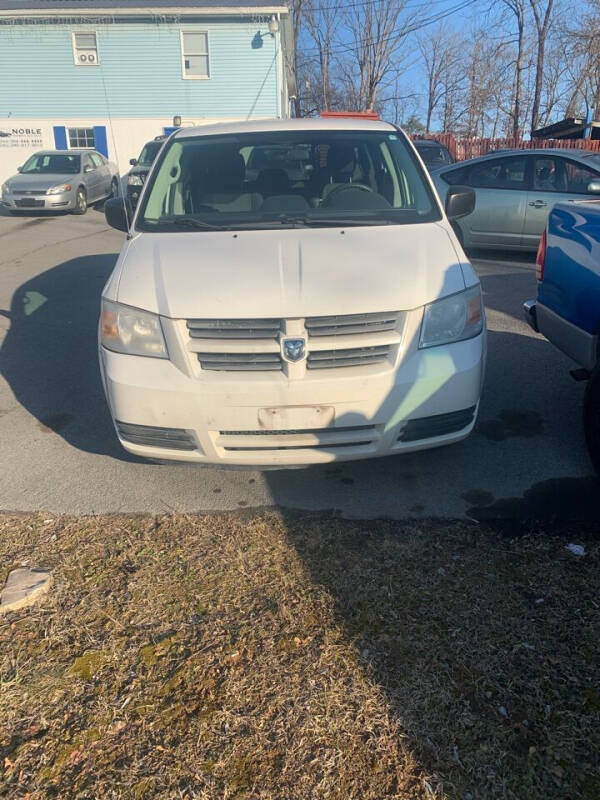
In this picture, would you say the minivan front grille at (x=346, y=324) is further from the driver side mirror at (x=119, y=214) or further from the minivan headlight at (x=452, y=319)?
the driver side mirror at (x=119, y=214)

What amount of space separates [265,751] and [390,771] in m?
0.38

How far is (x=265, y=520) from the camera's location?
3170 millimetres

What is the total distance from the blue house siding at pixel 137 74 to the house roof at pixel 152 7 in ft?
1.30

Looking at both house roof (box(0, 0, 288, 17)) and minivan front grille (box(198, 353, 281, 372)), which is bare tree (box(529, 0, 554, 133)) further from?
minivan front grille (box(198, 353, 281, 372))

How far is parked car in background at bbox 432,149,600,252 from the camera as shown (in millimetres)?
8758

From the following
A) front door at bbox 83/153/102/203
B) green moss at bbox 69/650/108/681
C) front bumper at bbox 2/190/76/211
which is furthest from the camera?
front door at bbox 83/153/102/203

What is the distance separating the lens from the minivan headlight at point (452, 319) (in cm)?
306

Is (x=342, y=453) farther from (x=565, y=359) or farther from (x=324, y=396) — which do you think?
(x=565, y=359)

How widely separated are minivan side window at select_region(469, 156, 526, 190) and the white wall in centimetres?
1492

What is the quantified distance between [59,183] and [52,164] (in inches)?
68.0

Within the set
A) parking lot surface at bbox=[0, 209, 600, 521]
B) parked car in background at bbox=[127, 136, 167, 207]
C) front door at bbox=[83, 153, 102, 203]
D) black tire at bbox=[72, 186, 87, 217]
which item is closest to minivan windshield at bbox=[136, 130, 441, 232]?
parking lot surface at bbox=[0, 209, 600, 521]

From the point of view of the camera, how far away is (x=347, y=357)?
2969mm

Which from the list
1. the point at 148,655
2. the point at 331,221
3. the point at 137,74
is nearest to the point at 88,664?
the point at 148,655

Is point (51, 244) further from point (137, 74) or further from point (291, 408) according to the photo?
point (137, 74)
